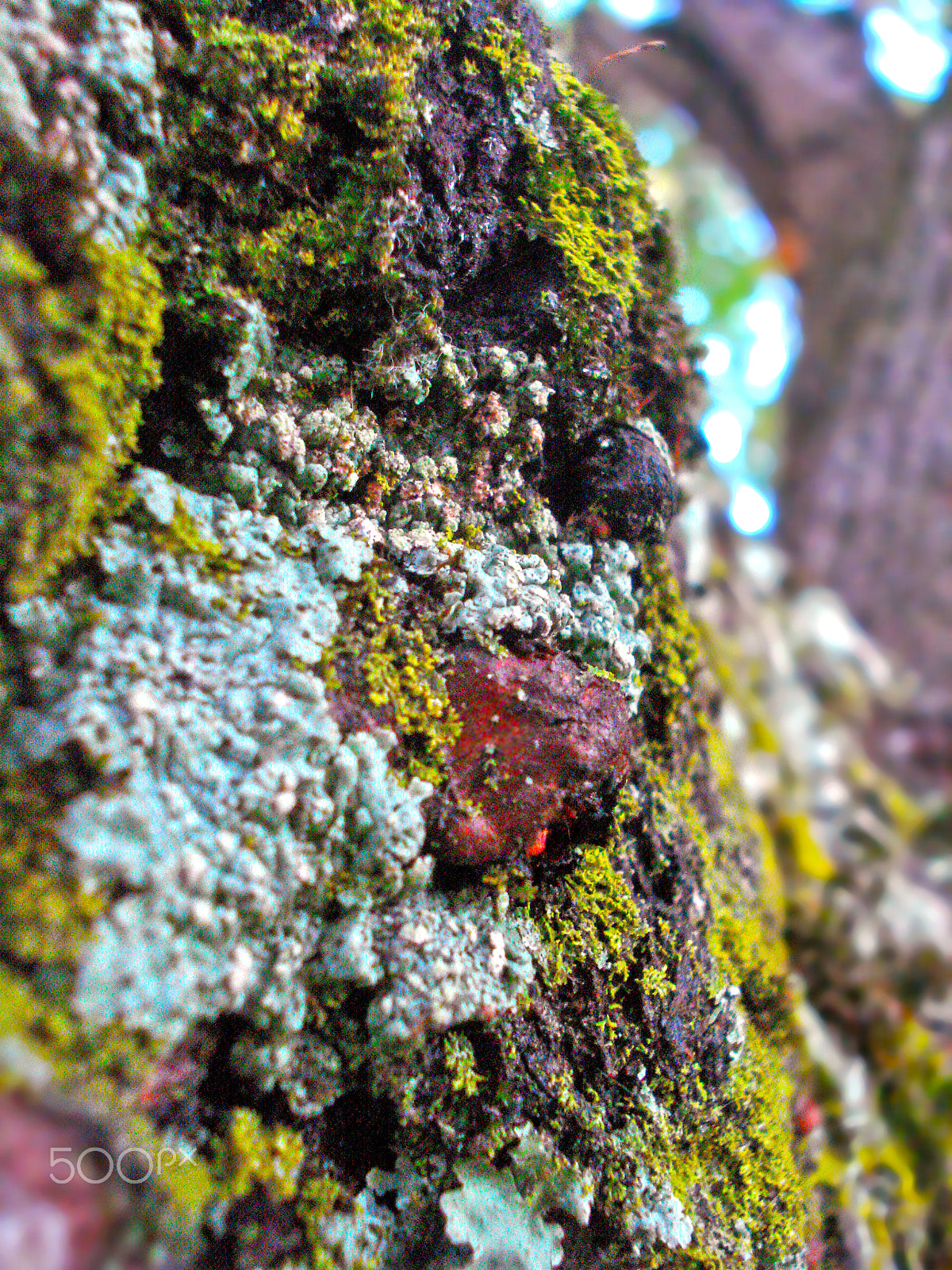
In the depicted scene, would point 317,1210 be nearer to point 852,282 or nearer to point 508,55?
point 508,55

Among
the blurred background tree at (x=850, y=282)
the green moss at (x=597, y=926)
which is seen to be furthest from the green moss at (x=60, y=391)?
the blurred background tree at (x=850, y=282)

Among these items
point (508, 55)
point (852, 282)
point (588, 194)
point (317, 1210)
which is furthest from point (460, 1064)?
point (852, 282)

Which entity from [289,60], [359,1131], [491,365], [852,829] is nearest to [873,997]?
[852,829]

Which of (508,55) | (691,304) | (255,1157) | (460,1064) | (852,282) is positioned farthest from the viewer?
(852,282)

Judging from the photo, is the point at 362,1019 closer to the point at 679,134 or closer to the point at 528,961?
the point at 528,961

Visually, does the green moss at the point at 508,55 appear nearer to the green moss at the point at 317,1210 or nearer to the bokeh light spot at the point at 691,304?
the bokeh light spot at the point at 691,304

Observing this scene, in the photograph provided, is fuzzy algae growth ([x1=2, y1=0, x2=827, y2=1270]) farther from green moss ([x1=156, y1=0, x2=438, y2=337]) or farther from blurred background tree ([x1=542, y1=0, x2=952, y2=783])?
blurred background tree ([x1=542, y1=0, x2=952, y2=783])
